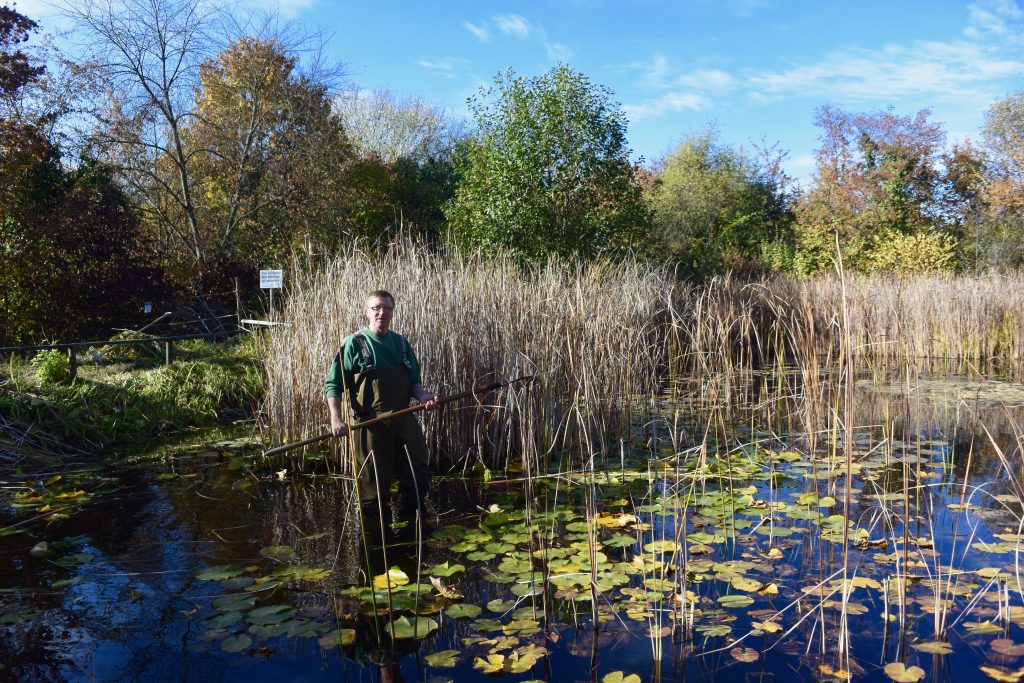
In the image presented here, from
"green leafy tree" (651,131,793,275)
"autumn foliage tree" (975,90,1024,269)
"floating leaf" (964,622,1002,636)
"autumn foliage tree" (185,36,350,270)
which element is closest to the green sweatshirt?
"floating leaf" (964,622,1002,636)

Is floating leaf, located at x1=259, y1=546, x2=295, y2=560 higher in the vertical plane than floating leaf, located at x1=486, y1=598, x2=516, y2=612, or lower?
higher

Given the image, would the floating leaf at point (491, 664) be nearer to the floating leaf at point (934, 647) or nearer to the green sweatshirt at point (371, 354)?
the floating leaf at point (934, 647)

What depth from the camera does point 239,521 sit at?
14.5ft

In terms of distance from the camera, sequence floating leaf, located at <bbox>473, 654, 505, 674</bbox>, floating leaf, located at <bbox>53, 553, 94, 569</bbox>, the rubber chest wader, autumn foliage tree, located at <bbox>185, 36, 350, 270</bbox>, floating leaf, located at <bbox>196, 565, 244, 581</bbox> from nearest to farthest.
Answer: floating leaf, located at <bbox>473, 654, 505, 674</bbox> → floating leaf, located at <bbox>196, 565, 244, 581</bbox> → floating leaf, located at <bbox>53, 553, 94, 569</bbox> → the rubber chest wader → autumn foliage tree, located at <bbox>185, 36, 350, 270</bbox>

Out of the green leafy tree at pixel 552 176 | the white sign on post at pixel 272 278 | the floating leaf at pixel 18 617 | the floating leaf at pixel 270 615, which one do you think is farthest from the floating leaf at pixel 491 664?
the green leafy tree at pixel 552 176

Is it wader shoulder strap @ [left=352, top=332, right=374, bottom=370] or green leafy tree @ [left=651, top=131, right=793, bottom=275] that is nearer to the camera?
wader shoulder strap @ [left=352, top=332, right=374, bottom=370]

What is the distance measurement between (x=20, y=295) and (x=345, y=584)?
27.4ft

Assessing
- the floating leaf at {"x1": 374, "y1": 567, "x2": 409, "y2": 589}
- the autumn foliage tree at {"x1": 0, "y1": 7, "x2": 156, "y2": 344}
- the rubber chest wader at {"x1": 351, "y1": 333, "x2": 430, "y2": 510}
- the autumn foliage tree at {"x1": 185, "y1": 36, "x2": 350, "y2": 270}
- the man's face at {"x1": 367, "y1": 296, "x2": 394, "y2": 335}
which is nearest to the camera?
the floating leaf at {"x1": 374, "y1": 567, "x2": 409, "y2": 589}

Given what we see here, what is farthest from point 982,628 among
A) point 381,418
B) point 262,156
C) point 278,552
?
point 262,156

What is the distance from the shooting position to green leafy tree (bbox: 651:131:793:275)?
19.0 metres

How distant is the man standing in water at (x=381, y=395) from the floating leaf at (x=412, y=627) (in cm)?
92

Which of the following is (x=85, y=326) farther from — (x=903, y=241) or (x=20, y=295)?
(x=903, y=241)

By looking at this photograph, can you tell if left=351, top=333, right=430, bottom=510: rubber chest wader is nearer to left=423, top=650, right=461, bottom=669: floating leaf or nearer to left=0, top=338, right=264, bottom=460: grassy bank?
left=423, top=650, right=461, bottom=669: floating leaf

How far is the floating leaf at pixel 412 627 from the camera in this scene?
9.50 feet
